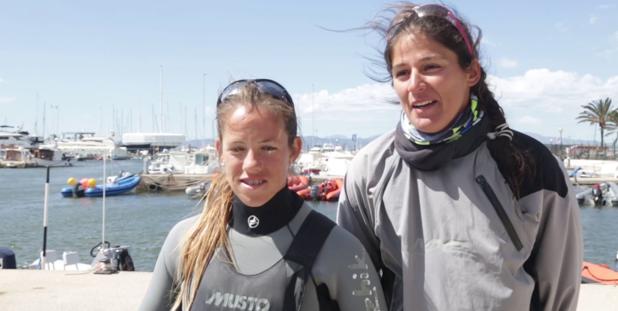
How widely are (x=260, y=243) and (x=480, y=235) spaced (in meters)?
0.79

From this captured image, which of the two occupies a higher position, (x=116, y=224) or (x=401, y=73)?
(x=401, y=73)

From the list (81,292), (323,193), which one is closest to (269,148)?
(81,292)

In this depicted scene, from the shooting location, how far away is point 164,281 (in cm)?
200

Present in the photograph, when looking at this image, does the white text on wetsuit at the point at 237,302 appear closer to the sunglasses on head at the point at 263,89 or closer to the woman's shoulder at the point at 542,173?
the sunglasses on head at the point at 263,89

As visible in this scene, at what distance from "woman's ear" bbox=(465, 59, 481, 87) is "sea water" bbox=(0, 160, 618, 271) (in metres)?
14.8

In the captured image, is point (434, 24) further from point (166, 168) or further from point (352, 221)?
point (166, 168)

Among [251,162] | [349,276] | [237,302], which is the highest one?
[251,162]

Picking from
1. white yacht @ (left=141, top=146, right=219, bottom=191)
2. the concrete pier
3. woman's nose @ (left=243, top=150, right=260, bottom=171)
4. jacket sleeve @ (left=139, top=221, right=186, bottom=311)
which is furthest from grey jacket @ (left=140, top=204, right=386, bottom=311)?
white yacht @ (left=141, top=146, right=219, bottom=191)

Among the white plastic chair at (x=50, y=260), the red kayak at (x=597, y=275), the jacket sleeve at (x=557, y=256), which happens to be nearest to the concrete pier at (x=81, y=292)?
the red kayak at (x=597, y=275)

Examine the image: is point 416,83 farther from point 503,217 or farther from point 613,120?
point 613,120

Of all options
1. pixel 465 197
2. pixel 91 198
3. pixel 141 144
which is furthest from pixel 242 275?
pixel 141 144

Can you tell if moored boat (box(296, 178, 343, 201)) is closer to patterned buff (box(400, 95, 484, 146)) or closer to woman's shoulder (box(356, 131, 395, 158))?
woman's shoulder (box(356, 131, 395, 158))

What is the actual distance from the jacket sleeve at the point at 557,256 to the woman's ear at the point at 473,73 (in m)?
0.45

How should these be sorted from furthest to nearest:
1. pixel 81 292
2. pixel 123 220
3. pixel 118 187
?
pixel 118 187
pixel 123 220
pixel 81 292
